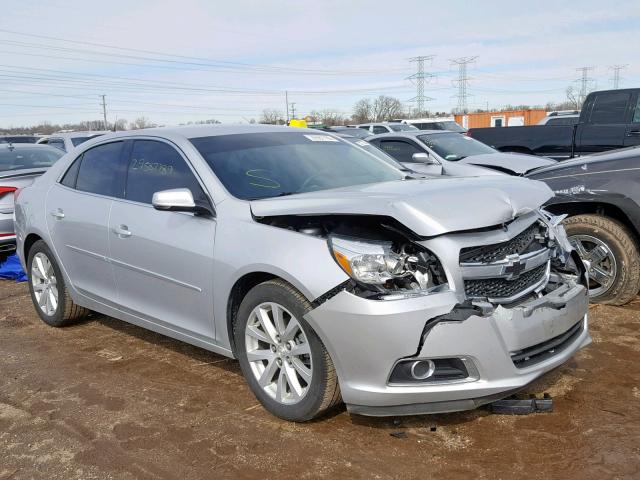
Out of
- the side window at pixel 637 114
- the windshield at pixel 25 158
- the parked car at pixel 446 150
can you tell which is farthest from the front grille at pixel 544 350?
the side window at pixel 637 114

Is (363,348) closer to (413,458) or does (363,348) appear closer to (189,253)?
(413,458)

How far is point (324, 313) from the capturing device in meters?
3.04

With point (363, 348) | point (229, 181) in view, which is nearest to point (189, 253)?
point (229, 181)

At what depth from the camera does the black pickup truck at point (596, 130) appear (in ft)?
33.0

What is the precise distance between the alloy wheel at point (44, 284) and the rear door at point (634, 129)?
8.83 m

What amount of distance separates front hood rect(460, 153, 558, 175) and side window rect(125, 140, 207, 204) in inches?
229

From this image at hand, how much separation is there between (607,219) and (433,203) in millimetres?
2839

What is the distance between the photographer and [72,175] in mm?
5184

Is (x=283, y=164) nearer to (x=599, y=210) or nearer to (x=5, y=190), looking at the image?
(x=599, y=210)

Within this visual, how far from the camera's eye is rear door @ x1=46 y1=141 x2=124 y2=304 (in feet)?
15.1

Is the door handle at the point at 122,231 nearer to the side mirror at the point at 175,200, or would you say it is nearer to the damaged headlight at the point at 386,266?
the side mirror at the point at 175,200

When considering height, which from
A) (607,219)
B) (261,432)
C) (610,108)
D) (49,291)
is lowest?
(261,432)

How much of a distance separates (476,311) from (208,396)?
74.0 inches

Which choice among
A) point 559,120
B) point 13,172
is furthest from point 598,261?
point 559,120
